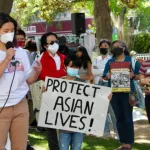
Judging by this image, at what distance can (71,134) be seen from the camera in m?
6.02

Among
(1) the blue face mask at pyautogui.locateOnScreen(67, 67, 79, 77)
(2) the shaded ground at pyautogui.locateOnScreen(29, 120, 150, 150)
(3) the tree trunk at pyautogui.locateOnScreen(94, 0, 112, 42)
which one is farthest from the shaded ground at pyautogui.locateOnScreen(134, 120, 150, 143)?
(3) the tree trunk at pyautogui.locateOnScreen(94, 0, 112, 42)

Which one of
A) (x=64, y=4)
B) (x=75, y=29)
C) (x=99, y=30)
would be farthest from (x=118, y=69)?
(x=64, y=4)

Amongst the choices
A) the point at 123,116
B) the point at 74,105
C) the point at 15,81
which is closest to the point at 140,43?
the point at 123,116

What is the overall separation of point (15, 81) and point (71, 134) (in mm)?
1682

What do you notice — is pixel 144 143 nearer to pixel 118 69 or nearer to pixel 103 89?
pixel 118 69

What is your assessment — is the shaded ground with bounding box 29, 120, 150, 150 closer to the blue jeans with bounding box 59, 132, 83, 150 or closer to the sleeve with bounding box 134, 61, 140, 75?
the sleeve with bounding box 134, 61, 140, 75

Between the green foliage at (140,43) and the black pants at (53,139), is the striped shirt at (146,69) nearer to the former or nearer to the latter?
the black pants at (53,139)

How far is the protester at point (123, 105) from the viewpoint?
7.27 meters

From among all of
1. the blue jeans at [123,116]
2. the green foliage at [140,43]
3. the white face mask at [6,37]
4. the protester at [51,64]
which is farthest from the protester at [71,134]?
the green foliage at [140,43]

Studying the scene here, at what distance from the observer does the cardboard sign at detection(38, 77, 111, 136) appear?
609cm

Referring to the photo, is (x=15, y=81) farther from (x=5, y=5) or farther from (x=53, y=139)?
(x=5, y=5)

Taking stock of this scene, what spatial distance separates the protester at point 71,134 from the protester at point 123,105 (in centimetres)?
132

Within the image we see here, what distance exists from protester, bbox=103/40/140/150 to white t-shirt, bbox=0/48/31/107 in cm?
274

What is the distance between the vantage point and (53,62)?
21.7 feet
